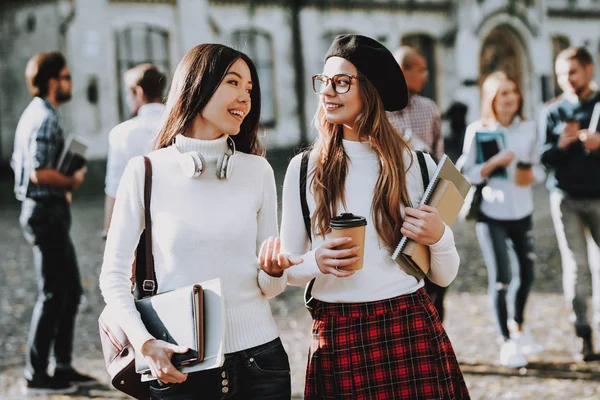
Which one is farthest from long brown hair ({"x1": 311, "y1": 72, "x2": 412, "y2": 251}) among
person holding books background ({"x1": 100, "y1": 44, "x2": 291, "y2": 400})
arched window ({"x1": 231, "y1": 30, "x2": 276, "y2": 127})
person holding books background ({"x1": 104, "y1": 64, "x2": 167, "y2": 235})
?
arched window ({"x1": 231, "y1": 30, "x2": 276, "y2": 127})

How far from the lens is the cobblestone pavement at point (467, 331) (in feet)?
15.8

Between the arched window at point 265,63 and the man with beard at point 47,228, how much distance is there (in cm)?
1588

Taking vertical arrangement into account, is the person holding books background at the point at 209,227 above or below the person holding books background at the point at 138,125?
below

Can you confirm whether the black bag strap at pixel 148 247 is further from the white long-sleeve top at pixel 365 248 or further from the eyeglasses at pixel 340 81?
the eyeglasses at pixel 340 81

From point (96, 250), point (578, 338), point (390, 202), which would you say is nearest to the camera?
point (390, 202)

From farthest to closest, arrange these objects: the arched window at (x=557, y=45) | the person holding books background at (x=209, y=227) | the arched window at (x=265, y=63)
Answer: the arched window at (x=557, y=45), the arched window at (x=265, y=63), the person holding books background at (x=209, y=227)

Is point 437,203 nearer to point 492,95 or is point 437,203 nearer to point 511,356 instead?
point 511,356

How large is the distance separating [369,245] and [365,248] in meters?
0.02

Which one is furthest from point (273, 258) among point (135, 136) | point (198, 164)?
point (135, 136)

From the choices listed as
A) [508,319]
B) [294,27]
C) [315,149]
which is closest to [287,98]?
[294,27]

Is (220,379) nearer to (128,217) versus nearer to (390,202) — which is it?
(128,217)

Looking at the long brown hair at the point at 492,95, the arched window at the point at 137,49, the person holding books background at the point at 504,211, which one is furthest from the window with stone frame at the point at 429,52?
the person holding books background at the point at 504,211

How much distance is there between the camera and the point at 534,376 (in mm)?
4906

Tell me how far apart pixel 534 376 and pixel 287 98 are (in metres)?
17.1
